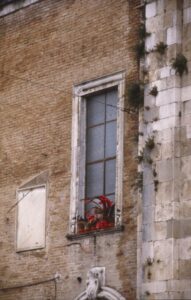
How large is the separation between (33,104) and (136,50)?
312 centimetres

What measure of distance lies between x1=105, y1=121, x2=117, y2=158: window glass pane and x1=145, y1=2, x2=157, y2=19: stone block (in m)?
2.26

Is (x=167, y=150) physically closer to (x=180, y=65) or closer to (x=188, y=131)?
(x=188, y=131)

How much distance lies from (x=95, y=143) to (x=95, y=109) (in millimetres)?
709

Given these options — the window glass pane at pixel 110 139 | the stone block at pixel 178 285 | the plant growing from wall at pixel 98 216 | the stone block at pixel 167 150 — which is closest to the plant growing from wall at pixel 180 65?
the stone block at pixel 167 150

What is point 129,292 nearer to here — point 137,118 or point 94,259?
point 94,259

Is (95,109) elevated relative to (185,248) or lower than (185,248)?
elevated

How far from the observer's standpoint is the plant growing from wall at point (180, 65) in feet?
69.8

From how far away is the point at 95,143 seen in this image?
918 inches

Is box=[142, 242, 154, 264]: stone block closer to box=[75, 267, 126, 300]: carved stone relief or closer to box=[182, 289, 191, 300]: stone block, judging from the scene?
box=[182, 289, 191, 300]: stone block

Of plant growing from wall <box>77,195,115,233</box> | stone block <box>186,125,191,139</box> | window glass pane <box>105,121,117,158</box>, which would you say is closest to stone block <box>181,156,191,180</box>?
stone block <box>186,125,191,139</box>

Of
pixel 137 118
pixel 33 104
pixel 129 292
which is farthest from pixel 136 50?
pixel 129 292

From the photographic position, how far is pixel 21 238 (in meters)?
24.0

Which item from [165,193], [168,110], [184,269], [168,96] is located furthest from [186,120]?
[184,269]

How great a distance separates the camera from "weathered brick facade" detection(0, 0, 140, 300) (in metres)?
22.2
